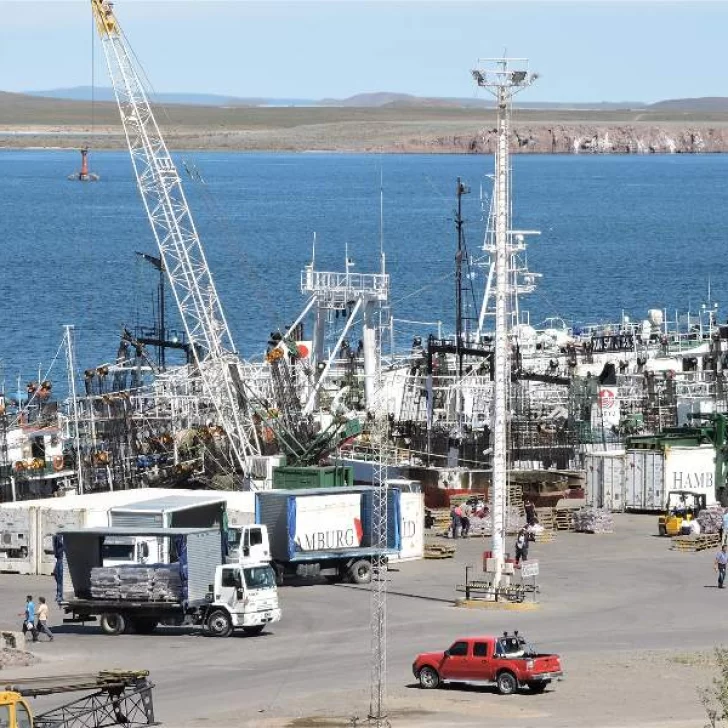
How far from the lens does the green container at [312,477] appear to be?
60.2 meters

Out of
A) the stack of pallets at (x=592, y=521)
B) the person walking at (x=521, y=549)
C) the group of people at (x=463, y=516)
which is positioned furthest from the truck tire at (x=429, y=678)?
the stack of pallets at (x=592, y=521)

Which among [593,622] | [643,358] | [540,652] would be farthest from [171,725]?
[643,358]

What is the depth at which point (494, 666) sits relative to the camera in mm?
39562

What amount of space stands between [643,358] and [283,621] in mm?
42554

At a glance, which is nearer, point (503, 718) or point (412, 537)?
point (503, 718)

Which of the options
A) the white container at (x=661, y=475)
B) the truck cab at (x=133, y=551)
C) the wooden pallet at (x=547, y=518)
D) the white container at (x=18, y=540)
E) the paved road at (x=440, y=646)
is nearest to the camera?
the paved road at (x=440, y=646)

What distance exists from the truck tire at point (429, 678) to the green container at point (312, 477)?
1951 cm

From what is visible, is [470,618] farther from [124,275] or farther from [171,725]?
[124,275]

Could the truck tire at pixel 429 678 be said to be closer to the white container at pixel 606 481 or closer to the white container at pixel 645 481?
the white container at pixel 606 481

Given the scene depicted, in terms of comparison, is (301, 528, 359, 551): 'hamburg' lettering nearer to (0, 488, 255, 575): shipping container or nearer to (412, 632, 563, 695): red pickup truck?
(0, 488, 255, 575): shipping container

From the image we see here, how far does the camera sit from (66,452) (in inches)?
2751

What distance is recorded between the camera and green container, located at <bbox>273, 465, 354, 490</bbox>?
60250mm

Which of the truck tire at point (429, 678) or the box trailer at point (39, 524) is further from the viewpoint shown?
the box trailer at point (39, 524)

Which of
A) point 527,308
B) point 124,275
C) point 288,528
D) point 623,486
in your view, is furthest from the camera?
point 124,275
